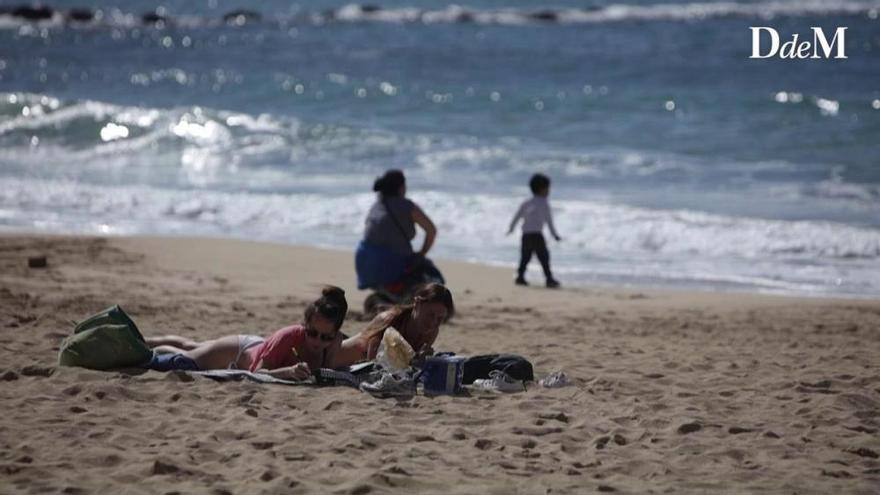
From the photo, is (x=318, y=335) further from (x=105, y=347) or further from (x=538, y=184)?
(x=538, y=184)

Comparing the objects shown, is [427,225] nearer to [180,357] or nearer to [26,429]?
[180,357]

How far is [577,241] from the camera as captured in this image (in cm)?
1435

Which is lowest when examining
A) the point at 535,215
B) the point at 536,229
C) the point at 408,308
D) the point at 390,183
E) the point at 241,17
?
the point at 408,308

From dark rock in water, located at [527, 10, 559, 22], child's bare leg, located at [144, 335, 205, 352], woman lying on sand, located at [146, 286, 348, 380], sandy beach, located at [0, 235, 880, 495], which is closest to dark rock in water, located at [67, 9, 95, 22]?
dark rock in water, located at [527, 10, 559, 22]

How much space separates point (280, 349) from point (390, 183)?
3229 mm

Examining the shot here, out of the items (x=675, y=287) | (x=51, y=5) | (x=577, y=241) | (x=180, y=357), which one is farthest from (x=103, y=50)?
(x=180, y=357)

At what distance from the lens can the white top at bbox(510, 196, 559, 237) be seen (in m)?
12.2

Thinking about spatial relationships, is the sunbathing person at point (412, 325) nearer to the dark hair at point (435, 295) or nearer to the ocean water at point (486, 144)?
the dark hair at point (435, 295)

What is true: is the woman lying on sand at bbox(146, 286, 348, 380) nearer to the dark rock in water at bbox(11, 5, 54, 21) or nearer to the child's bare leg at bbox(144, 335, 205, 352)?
the child's bare leg at bbox(144, 335, 205, 352)

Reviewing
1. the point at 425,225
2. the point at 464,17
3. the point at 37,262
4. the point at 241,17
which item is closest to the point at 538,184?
the point at 425,225

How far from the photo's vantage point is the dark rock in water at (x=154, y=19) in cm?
4699

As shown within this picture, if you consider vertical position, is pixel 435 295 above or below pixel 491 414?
above

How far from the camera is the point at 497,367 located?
7.55 meters

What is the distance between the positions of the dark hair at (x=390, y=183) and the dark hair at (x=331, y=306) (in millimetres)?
3360
